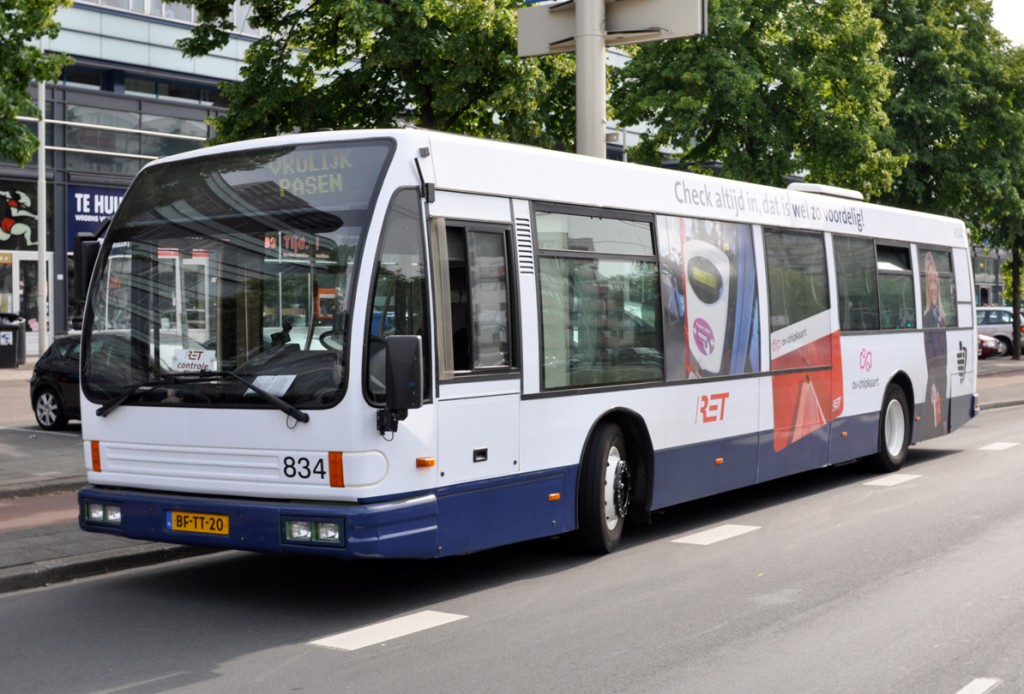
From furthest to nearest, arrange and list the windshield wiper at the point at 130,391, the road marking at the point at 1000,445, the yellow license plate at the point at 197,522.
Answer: the road marking at the point at 1000,445
the windshield wiper at the point at 130,391
the yellow license plate at the point at 197,522

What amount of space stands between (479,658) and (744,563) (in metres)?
3.18

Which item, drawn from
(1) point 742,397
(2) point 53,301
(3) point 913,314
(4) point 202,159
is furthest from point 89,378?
(2) point 53,301

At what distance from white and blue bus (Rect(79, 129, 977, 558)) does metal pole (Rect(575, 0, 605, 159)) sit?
3.47 meters

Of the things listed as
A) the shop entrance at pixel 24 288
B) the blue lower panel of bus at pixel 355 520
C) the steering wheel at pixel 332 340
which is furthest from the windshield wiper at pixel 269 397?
the shop entrance at pixel 24 288

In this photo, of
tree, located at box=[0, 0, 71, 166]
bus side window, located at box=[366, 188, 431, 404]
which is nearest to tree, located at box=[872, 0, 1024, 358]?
tree, located at box=[0, 0, 71, 166]

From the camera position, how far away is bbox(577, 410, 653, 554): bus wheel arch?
9.12 meters

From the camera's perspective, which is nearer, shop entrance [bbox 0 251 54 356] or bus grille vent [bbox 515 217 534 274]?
bus grille vent [bbox 515 217 534 274]

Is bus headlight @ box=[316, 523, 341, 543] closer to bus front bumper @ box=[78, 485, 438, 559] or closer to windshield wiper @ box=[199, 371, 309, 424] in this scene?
bus front bumper @ box=[78, 485, 438, 559]

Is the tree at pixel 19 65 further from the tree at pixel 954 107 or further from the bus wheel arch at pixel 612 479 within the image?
the tree at pixel 954 107

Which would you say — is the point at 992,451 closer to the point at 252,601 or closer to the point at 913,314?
the point at 913,314

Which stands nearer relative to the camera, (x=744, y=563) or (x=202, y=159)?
(x=202, y=159)

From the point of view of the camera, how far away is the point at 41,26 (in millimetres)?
14320

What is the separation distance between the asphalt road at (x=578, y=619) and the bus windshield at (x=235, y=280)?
132cm

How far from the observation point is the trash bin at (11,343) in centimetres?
3056
